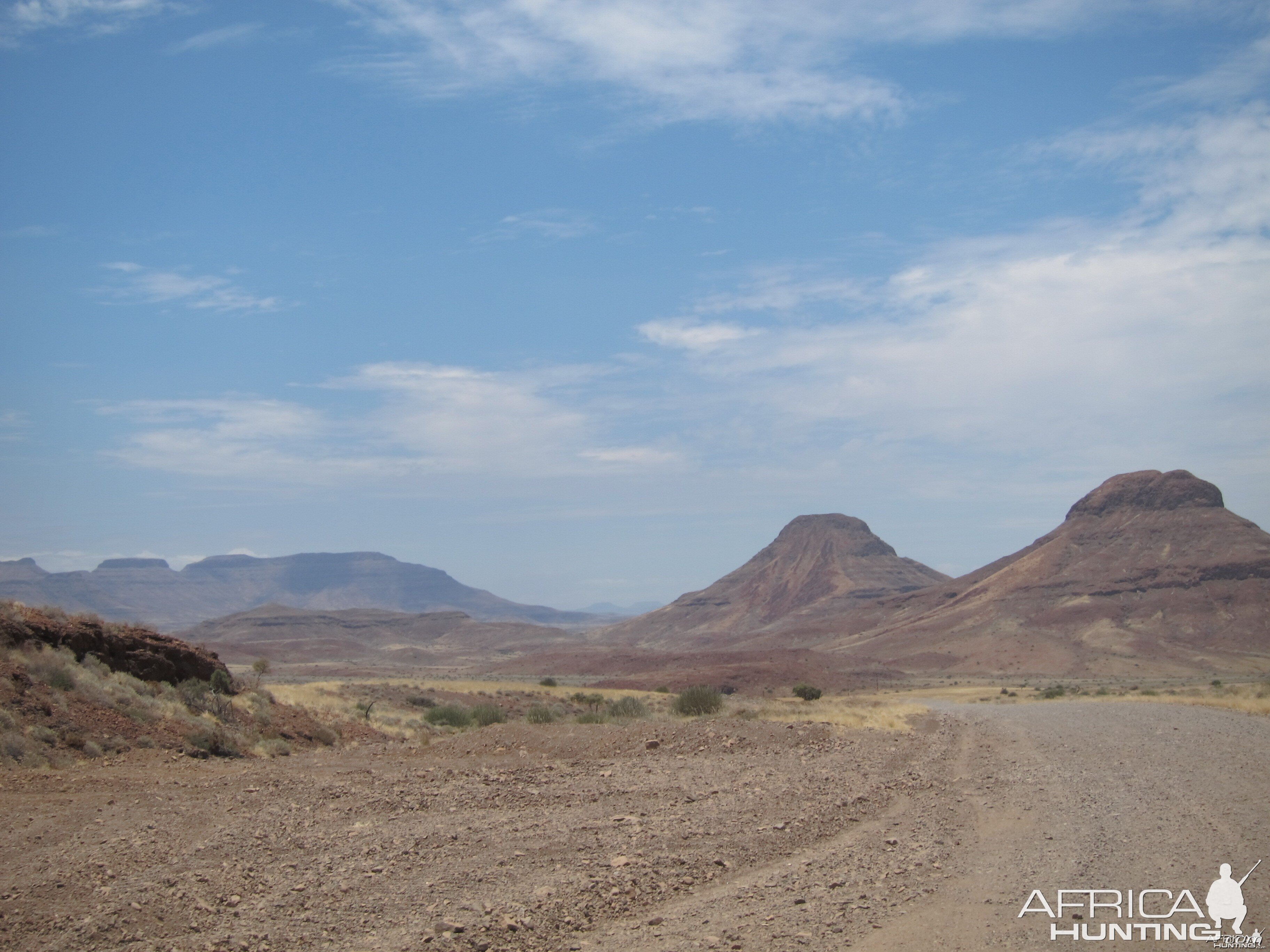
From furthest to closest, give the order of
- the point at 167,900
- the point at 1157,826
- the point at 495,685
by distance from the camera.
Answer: the point at 495,685 → the point at 1157,826 → the point at 167,900

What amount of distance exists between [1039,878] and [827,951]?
2639 mm

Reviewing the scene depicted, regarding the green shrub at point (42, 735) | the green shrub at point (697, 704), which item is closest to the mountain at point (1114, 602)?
the green shrub at point (697, 704)

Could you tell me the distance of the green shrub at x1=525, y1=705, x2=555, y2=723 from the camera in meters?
23.6

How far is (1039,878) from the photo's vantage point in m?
Answer: 8.10

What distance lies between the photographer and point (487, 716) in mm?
25578

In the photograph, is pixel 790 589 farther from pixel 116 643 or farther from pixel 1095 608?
pixel 116 643

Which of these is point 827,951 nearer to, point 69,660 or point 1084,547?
point 69,660

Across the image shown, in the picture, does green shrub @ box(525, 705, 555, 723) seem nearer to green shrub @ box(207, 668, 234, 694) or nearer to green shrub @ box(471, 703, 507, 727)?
green shrub @ box(471, 703, 507, 727)

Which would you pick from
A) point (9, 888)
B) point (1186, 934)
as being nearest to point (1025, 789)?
point (1186, 934)

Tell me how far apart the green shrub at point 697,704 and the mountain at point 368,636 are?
4053 inches

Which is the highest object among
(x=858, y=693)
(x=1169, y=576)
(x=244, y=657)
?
(x=1169, y=576)

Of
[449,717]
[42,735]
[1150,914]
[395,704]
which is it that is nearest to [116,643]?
[42,735]

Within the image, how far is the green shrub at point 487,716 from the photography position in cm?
2523

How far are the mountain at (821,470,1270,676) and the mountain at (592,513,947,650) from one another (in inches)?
1289
